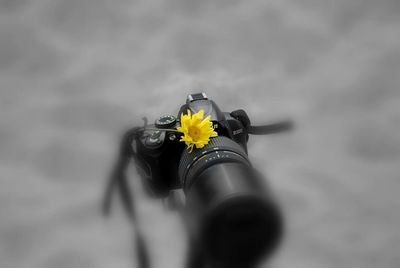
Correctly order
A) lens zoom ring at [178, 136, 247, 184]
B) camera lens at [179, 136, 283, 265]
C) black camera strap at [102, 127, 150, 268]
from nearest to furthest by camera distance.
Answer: camera lens at [179, 136, 283, 265] < lens zoom ring at [178, 136, 247, 184] < black camera strap at [102, 127, 150, 268]

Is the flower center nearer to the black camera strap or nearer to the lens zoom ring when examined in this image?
the lens zoom ring

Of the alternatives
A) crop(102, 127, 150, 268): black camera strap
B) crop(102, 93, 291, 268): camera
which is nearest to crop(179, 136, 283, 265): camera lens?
crop(102, 93, 291, 268): camera

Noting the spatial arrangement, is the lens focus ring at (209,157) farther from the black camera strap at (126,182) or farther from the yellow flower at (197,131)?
the black camera strap at (126,182)

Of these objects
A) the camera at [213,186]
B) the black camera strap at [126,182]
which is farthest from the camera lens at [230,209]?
the black camera strap at [126,182]

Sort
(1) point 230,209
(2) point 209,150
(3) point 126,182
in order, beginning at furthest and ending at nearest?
1. (3) point 126,182
2. (2) point 209,150
3. (1) point 230,209

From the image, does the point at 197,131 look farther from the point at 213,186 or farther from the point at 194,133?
the point at 213,186

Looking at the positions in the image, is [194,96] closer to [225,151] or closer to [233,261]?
[225,151]

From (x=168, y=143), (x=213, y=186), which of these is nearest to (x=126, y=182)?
(x=168, y=143)
